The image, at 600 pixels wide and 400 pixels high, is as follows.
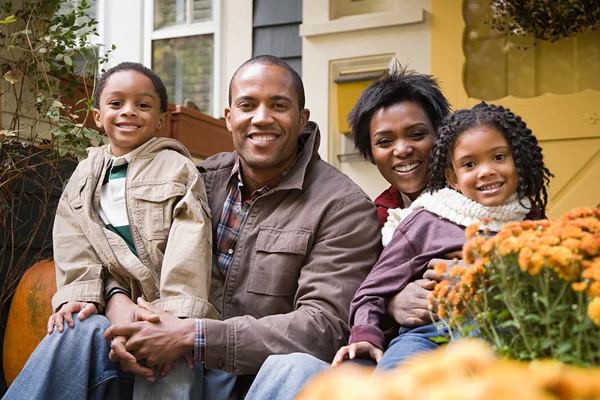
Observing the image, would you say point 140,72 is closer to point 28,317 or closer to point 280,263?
point 280,263

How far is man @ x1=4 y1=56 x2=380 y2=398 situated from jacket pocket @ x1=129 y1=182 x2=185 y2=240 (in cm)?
16

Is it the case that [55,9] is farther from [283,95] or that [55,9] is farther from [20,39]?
[283,95]

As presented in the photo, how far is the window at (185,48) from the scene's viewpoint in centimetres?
511

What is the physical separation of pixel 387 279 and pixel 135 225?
2.49 feet

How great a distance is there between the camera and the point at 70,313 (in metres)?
2.05

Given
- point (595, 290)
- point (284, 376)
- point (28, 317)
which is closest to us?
point (595, 290)

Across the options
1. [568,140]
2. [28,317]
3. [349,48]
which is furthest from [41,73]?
[568,140]

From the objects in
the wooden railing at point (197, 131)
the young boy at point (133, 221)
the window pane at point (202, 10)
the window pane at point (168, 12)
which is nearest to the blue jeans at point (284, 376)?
the young boy at point (133, 221)

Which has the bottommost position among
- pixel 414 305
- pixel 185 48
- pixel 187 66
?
pixel 414 305

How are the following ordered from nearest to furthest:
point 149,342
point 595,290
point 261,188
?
point 595,290 → point 149,342 → point 261,188

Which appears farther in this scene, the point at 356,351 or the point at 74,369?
the point at 74,369

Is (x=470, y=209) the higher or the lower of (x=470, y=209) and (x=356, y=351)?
the higher

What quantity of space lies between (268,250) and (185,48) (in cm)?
330

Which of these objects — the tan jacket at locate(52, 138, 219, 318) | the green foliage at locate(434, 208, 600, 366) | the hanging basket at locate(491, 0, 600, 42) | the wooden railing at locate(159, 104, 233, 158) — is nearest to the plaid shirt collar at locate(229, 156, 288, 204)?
the tan jacket at locate(52, 138, 219, 318)
